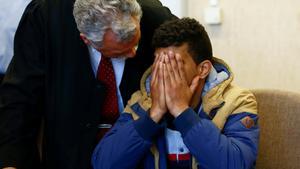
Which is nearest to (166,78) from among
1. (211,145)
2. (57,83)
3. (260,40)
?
(211,145)

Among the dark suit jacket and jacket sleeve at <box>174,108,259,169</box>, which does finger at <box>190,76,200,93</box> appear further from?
the dark suit jacket

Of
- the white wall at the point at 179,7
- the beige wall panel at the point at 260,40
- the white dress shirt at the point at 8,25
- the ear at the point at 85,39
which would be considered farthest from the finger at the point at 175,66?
the white wall at the point at 179,7

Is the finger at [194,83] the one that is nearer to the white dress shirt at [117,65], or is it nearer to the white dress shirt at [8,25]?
the white dress shirt at [117,65]

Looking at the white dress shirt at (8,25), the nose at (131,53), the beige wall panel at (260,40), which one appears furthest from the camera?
the beige wall panel at (260,40)

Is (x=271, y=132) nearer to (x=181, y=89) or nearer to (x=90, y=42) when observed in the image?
(x=181, y=89)

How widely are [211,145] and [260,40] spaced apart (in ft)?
3.72

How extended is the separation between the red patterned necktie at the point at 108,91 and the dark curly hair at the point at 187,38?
0.79ft

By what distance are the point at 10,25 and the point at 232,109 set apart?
3.22 ft

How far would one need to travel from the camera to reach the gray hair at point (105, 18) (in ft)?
4.32

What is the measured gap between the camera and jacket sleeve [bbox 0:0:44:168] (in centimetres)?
146

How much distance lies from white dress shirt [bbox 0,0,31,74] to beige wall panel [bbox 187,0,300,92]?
3.44ft

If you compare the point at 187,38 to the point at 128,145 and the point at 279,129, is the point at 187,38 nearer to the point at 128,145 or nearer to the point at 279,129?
the point at 128,145

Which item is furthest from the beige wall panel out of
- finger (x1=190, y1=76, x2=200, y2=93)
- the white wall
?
finger (x1=190, y1=76, x2=200, y2=93)

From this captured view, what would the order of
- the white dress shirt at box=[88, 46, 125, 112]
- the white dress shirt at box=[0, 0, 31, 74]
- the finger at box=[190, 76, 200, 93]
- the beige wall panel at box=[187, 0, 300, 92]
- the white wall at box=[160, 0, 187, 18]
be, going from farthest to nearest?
the white wall at box=[160, 0, 187, 18], the beige wall panel at box=[187, 0, 300, 92], the white dress shirt at box=[0, 0, 31, 74], the white dress shirt at box=[88, 46, 125, 112], the finger at box=[190, 76, 200, 93]
